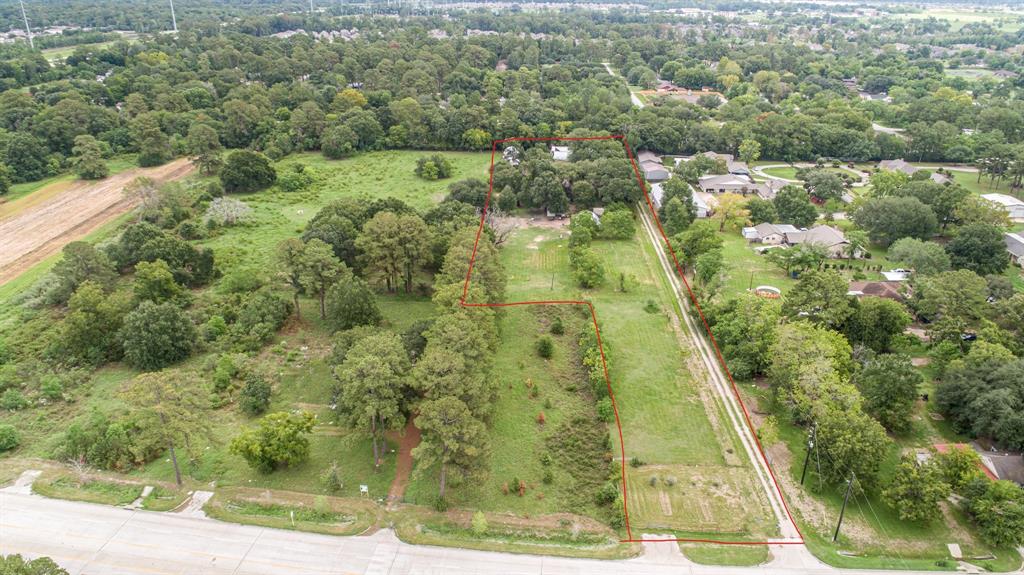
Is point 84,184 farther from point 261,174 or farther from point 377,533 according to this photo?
point 377,533

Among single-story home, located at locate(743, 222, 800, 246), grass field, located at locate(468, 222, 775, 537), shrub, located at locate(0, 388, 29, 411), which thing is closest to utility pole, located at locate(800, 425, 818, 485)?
grass field, located at locate(468, 222, 775, 537)

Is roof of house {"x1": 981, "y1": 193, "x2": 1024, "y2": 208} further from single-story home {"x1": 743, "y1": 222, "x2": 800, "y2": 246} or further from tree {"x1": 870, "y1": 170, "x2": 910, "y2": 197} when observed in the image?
single-story home {"x1": 743, "y1": 222, "x2": 800, "y2": 246}

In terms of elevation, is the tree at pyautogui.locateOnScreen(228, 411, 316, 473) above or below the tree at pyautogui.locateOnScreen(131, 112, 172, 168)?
below

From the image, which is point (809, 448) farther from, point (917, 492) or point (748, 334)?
point (748, 334)

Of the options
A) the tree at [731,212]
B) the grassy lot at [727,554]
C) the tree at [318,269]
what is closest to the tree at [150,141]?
the tree at [318,269]

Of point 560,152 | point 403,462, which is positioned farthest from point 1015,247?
point 403,462

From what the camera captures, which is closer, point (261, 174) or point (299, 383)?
point (299, 383)

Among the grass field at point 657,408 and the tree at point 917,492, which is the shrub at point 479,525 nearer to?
the grass field at point 657,408

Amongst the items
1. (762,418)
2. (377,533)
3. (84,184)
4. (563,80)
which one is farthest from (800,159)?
(84,184)
